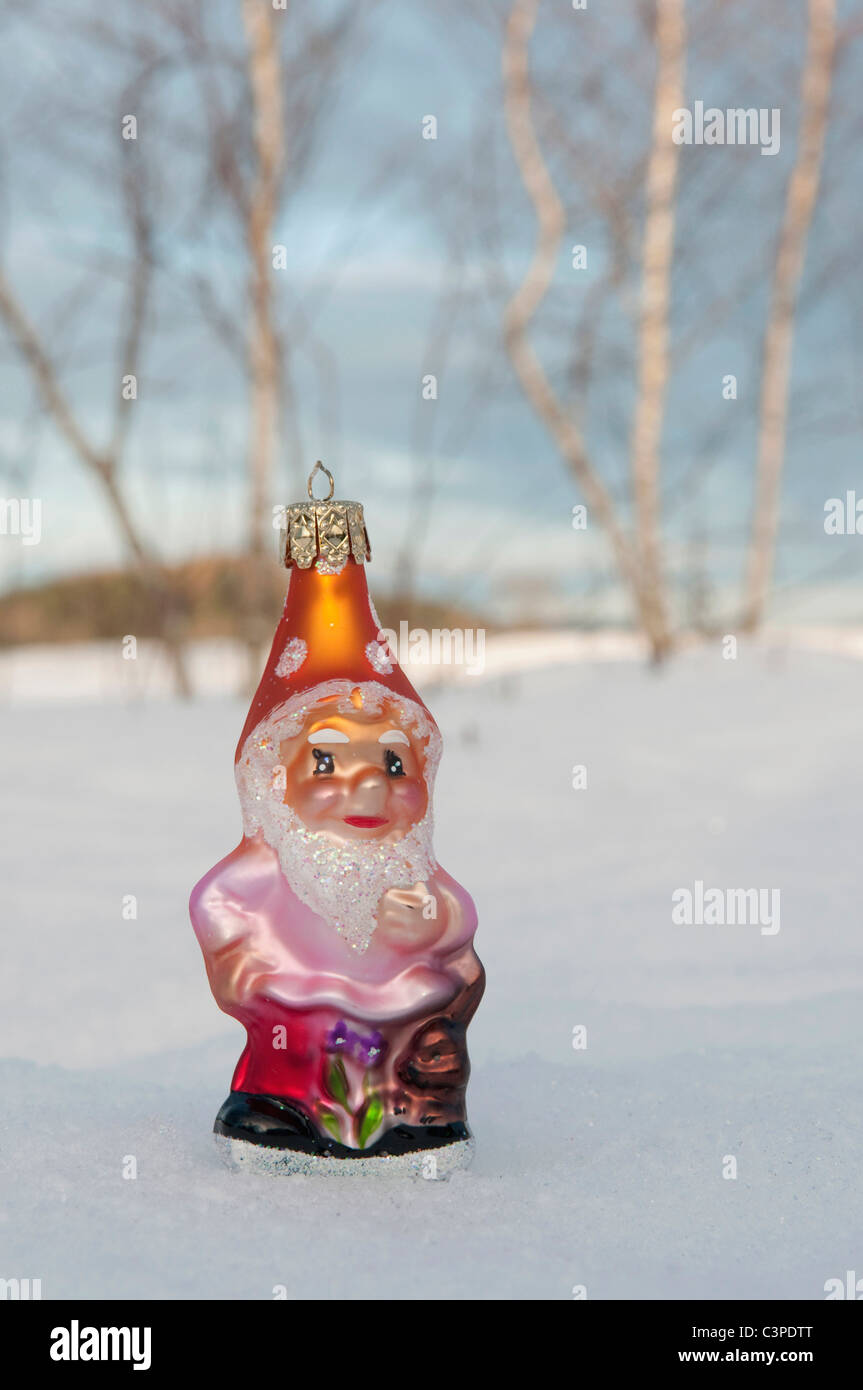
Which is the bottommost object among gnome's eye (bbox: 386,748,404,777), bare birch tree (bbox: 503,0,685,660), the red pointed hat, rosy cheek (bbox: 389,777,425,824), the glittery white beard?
the glittery white beard

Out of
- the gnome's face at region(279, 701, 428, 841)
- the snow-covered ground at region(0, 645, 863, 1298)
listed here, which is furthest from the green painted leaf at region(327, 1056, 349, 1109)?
the gnome's face at region(279, 701, 428, 841)

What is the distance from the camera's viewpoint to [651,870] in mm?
4395

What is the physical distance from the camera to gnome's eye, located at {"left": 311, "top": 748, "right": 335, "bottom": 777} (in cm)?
216

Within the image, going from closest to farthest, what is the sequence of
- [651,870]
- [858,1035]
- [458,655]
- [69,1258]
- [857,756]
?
[69,1258] → [858,1035] → [651,870] → [857,756] → [458,655]

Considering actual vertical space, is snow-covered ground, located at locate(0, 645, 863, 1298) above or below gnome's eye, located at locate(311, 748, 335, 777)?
below

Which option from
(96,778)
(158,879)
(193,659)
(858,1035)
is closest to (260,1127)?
(858,1035)

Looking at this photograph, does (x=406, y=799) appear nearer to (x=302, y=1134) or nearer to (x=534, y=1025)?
(x=302, y=1134)

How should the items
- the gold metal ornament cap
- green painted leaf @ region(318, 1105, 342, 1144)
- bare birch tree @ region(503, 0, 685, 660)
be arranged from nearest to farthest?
green painted leaf @ region(318, 1105, 342, 1144), the gold metal ornament cap, bare birch tree @ region(503, 0, 685, 660)

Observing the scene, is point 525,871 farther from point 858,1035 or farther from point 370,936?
point 370,936

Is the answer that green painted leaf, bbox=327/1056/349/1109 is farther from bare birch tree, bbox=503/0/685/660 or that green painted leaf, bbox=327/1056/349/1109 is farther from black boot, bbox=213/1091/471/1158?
bare birch tree, bbox=503/0/685/660

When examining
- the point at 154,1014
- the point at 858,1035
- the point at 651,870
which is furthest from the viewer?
the point at 651,870

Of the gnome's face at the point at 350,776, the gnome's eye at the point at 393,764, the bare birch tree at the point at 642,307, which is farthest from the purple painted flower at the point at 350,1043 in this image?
the bare birch tree at the point at 642,307

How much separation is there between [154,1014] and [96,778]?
102 inches

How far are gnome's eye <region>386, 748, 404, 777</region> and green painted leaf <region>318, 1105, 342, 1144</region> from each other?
0.55m
